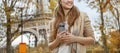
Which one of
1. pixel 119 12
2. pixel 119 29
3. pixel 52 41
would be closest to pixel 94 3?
pixel 119 12

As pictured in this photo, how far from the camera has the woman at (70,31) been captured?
2.53 m

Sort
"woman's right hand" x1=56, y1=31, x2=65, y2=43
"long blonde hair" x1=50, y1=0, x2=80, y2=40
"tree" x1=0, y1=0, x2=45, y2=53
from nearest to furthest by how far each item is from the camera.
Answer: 1. "woman's right hand" x1=56, y1=31, x2=65, y2=43
2. "long blonde hair" x1=50, y1=0, x2=80, y2=40
3. "tree" x1=0, y1=0, x2=45, y2=53

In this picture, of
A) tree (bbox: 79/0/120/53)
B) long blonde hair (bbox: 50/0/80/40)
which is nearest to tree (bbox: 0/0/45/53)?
tree (bbox: 79/0/120/53)

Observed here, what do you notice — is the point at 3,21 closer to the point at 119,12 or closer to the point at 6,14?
the point at 6,14

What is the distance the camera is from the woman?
2525 mm

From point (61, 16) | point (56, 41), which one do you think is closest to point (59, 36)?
point (56, 41)

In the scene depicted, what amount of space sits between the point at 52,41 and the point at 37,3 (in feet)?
44.2

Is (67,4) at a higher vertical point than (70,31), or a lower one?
higher

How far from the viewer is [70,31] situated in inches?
101

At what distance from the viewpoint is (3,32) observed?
14.9 meters

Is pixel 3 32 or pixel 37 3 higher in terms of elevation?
pixel 37 3

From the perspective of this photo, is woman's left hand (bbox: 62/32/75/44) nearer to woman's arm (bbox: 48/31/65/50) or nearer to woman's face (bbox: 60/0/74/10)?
woman's arm (bbox: 48/31/65/50)

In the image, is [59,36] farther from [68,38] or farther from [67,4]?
[67,4]

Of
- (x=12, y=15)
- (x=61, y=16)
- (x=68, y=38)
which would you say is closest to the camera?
(x=68, y=38)
